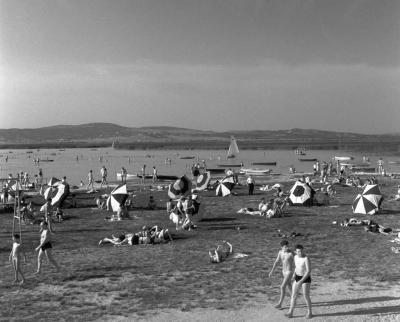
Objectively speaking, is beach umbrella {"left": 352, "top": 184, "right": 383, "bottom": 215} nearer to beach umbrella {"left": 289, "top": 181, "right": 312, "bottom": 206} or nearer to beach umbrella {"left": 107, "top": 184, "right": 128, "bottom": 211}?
beach umbrella {"left": 289, "top": 181, "right": 312, "bottom": 206}

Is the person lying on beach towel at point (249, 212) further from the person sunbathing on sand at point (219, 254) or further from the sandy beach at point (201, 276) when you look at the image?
the person sunbathing on sand at point (219, 254)

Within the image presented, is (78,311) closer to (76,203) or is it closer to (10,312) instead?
(10,312)

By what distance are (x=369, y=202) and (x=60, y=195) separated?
53.5 ft

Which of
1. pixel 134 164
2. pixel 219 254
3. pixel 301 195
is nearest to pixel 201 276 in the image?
→ pixel 219 254

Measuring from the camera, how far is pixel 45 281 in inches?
515

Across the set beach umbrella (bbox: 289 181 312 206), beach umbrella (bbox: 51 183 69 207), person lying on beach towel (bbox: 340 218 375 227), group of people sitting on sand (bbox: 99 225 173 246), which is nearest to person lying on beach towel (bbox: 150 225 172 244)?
group of people sitting on sand (bbox: 99 225 173 246)

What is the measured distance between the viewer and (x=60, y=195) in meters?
26.2

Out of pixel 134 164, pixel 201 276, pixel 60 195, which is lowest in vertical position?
pixel 134 164

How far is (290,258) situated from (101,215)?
1690cm

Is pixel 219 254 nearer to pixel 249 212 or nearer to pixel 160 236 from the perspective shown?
pixel 160 236

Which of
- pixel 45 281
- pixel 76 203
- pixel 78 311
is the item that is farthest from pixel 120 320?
pixel 76 203

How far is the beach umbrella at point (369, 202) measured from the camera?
23.8 metres

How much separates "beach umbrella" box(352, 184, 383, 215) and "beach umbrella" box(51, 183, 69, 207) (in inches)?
611

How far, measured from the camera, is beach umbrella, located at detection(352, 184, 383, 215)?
23766 millimetres
